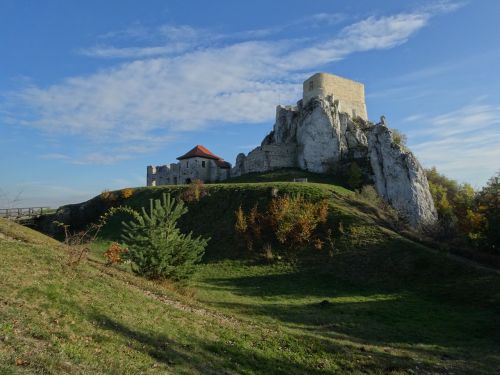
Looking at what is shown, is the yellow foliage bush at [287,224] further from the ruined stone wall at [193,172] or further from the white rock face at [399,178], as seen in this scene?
the ruined stone wall at [193,172]

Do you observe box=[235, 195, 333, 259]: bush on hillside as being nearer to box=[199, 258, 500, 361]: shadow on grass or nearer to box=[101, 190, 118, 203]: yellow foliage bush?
box=[199, 258, 500, 361]: shadow on grass

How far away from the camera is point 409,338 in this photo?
17.1 metres

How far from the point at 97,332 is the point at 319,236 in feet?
85.2

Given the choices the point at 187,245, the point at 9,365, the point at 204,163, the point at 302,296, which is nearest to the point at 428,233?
the point at 302,296

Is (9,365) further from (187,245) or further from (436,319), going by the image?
(436,319)

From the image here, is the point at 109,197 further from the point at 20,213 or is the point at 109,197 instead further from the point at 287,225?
the point at 287,225

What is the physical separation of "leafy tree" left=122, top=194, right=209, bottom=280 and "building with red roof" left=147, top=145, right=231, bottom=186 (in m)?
47.3

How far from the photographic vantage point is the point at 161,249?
1942cm

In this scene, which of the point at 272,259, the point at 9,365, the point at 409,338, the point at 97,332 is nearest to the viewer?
the point at 9,365

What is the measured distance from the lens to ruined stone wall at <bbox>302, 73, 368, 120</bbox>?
7075 cm

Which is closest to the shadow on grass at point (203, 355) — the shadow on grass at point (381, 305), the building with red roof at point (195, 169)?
the shadow on grass at point (381, 305)

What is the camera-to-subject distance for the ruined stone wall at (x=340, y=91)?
232ft

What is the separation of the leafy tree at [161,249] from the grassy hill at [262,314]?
0.93 m

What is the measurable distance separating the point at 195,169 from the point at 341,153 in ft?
81.5
